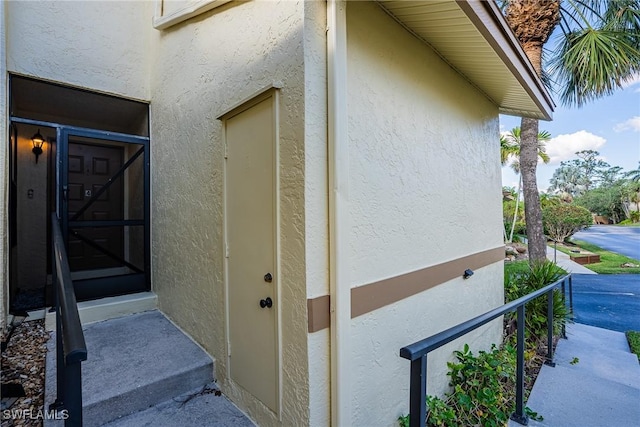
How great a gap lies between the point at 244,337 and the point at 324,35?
2.26 m

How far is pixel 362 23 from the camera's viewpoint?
89.6 inches

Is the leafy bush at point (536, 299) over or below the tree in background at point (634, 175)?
below

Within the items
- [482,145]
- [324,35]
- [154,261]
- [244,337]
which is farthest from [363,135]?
[154,261]

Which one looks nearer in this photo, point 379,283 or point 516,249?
point 379,283

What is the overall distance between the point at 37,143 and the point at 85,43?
1.86 meters

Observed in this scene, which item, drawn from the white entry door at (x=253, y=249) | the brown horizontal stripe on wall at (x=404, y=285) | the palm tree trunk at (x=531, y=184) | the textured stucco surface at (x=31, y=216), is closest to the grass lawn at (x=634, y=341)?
the palm tree trunk at (x=531, y=184)

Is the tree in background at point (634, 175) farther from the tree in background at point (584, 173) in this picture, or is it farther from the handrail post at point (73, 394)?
the handrail post at point (73, 394)

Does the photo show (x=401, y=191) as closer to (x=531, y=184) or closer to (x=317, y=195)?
(x=317, y=195)

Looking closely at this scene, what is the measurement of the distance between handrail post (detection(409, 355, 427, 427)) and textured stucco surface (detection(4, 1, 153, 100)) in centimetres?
449

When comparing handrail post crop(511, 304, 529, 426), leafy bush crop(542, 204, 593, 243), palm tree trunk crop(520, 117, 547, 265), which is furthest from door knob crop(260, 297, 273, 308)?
leafy bush crop(542, 204, 593, 243)

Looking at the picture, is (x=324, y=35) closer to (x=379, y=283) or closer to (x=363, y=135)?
(x=363, y=135)

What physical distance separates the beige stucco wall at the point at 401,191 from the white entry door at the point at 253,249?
1.86ft

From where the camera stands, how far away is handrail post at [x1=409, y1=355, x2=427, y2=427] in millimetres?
1549

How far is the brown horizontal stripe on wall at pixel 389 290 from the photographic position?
1.90 m
